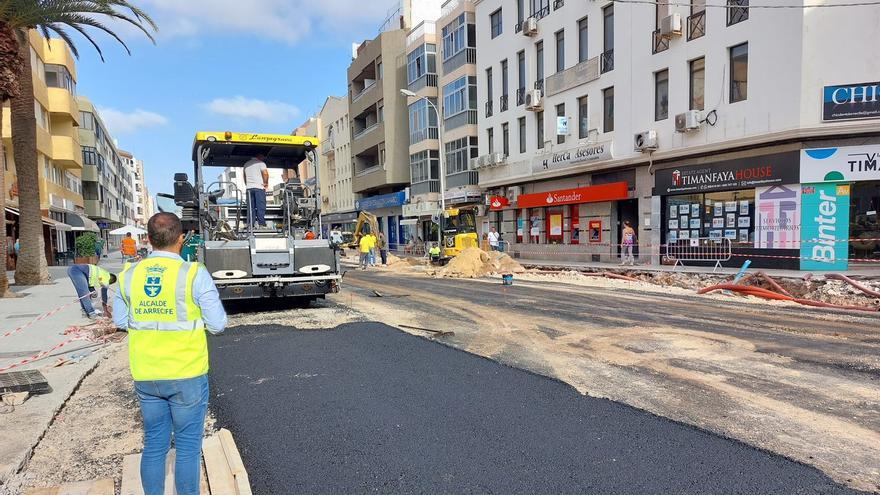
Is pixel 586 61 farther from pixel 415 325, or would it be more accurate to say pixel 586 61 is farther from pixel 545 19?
pixel 415 325

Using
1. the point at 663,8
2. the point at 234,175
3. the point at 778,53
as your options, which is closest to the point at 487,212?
the point at 663,8

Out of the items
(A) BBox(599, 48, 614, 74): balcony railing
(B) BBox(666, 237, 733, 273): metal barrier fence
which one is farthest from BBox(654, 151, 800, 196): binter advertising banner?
(A) BBox(599, 48, 614, 74): balcony railing

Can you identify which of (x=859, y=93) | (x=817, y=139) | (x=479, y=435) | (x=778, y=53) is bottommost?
(x=479, y=435)

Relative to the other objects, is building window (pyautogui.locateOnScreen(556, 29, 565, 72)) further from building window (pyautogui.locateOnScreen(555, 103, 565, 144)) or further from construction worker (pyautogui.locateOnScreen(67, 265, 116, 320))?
construction worker (pyautogui.locateOnScreen(67, 265, 116, 320))

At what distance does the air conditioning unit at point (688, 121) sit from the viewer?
61.3ft

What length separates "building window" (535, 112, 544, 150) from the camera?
88.0 ft

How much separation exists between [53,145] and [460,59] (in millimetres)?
24209

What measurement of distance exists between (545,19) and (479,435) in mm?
25597

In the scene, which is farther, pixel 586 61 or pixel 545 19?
pixel 545 19

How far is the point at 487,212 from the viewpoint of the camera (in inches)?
1256

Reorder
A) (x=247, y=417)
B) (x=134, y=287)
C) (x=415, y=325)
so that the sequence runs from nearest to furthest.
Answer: (x=134, y=287)
(x=247, y=417)
(x=415, y=325)

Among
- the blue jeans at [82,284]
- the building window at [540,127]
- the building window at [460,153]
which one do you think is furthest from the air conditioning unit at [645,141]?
the blue jeans at [82,284]

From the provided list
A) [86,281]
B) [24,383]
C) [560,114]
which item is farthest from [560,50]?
[24,383]

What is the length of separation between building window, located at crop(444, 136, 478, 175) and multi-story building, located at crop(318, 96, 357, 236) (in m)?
17.5
